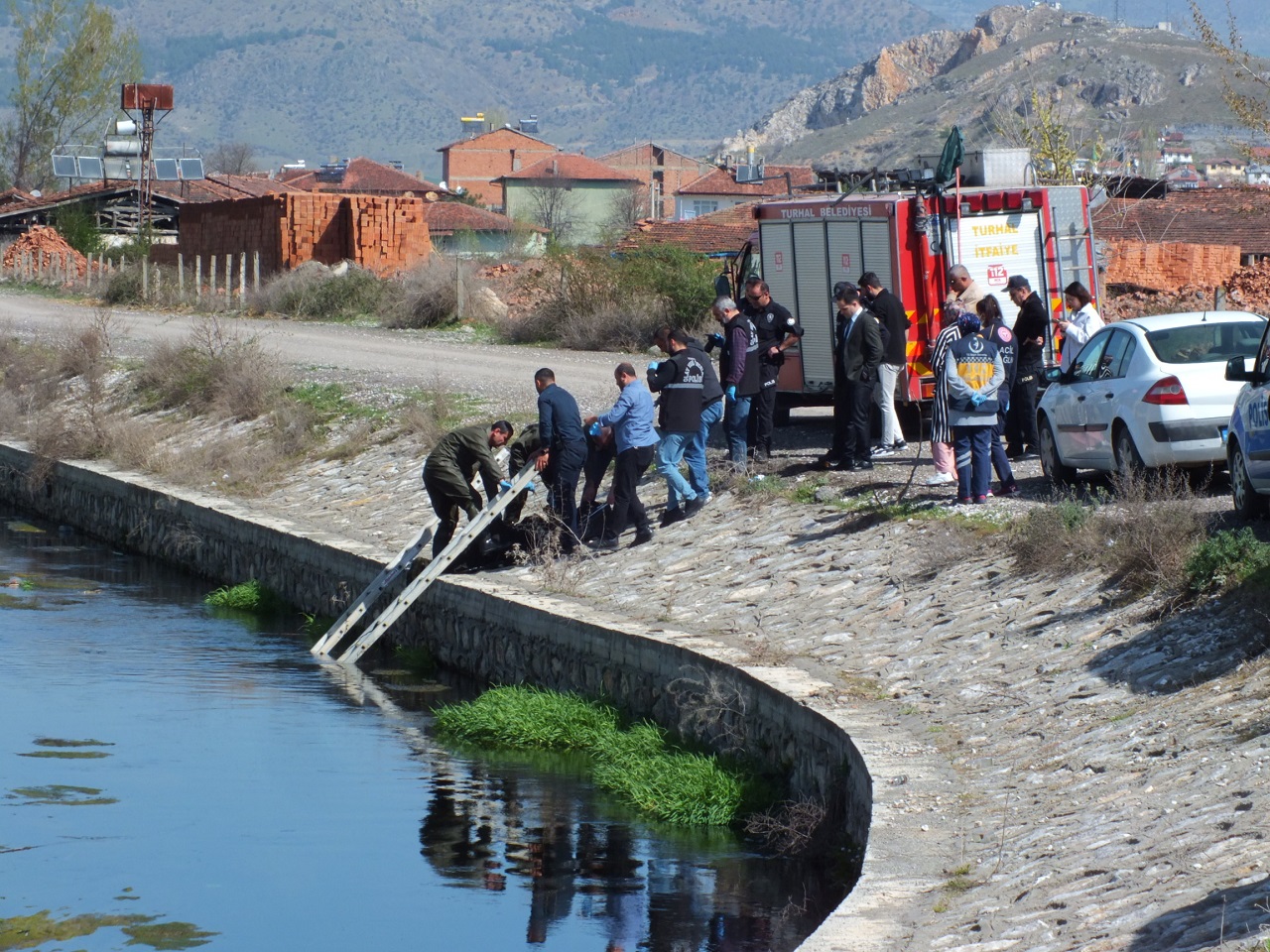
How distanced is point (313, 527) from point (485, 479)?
14.3ft

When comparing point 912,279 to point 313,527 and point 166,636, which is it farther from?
point 166,636

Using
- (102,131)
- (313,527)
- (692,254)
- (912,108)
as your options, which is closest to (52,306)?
(692,254)

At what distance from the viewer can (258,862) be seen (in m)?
10.8

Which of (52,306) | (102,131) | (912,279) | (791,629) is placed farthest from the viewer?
(102,131)

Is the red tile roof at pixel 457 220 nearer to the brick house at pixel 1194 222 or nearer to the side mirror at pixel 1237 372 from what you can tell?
the brick house at pixel 1194 222

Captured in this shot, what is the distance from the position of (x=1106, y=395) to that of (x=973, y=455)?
3.94 feet

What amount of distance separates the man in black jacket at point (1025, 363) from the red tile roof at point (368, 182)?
3364 inches

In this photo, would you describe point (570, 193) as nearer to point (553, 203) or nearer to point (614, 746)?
point (553, 203)

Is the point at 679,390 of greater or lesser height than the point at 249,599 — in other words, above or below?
above

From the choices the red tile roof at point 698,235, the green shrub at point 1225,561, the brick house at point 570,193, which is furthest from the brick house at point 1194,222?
the brick house at point 570,193

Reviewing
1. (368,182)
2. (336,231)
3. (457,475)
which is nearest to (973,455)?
(457,475)

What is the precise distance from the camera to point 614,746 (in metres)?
12.5

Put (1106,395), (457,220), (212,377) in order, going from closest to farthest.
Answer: (1106,395)
(212,377)
(457,220)

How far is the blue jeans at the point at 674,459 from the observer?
50.0 ft
